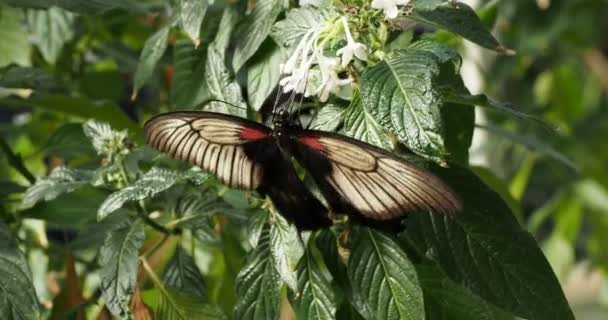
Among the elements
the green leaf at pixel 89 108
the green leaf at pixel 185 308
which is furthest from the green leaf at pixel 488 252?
the green leaf at pixel 89 108

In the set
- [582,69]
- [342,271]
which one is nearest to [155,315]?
[342,271]

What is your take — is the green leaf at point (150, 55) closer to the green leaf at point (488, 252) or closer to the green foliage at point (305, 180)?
the green foliage at point (305, 180)

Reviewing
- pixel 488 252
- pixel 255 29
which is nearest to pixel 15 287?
pixel 255 29

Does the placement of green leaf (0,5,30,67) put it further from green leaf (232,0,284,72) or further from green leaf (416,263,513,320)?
green leaf (416,263,513,320)

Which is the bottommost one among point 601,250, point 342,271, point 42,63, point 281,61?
point 601,250

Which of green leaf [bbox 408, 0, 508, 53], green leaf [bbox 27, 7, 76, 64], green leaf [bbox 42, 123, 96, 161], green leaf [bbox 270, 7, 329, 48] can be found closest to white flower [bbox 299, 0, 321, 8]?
green leaf [bbox 270, 7, 329, 48]

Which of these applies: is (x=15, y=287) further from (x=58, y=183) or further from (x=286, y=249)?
(x=286, y=249)

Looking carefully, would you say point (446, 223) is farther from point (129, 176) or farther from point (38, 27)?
point (38, 27)

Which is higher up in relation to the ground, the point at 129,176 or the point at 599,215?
the point at 129,176
